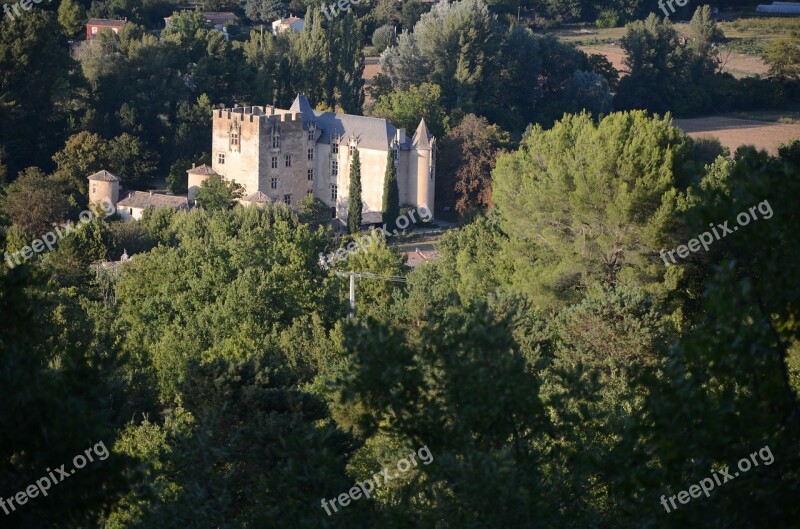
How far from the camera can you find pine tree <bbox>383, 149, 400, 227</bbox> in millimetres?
40875

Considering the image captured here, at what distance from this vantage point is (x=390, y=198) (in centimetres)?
4097

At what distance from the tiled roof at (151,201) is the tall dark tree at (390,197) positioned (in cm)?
643

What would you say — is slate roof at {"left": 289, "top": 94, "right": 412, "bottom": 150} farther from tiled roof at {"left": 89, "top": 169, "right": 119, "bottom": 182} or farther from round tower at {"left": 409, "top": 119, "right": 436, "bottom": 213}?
tiled roof at {"left": 89, "top": 169, "right": 119, "bottom": 182}

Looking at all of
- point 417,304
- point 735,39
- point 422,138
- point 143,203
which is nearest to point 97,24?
point 143,203

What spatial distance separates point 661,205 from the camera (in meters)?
21.3

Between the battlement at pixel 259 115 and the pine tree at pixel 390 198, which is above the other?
the battlement at pixel 259 115

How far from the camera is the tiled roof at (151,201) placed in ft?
126

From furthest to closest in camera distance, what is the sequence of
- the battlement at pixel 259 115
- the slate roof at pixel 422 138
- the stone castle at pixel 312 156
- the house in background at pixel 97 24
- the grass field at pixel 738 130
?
the house in background at pixel 97 24 < the grass field at pixel 738 130 < the slate roof at pixel 422 138 < the stone castle at pixel 312 156 < the battlement at pixel 259 115

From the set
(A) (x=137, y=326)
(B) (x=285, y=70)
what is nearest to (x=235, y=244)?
(A) (x=137, y=326)

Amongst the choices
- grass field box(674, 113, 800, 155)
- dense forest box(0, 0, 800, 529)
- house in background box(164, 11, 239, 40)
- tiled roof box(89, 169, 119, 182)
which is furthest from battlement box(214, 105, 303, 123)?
house in background box(164, 11, 239, 40)

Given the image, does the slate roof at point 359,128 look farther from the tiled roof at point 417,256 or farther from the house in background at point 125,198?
the tiled roof at point 417,256

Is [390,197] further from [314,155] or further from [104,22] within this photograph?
[104,22]

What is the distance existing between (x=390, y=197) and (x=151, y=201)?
7590mm

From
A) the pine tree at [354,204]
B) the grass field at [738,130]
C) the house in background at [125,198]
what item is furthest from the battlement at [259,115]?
the grass field at [738,130]
